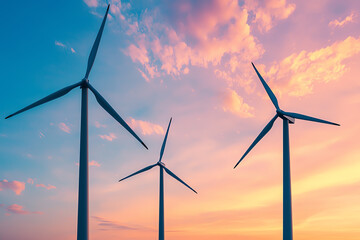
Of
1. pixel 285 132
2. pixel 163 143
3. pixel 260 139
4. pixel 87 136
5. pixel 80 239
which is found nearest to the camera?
pixel 80 239

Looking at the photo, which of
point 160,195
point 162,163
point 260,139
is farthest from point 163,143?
point 260,139

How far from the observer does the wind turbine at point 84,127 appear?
3094cm

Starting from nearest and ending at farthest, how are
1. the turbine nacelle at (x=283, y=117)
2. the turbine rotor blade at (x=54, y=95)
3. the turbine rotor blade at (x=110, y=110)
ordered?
the turbine rotor blade at (x=54, y=95), the turbine rotor blade at (x=110, y=110), the turbine nacelle at (x=283, y=117)

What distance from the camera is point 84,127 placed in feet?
111

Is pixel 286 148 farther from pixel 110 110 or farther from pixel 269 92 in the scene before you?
pixel 110 110

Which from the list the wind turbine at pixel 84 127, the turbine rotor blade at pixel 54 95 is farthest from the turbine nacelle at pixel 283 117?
the turbine rotor blade at pixel 54 95

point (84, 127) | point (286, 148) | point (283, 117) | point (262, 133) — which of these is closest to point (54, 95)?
point (84, 127)

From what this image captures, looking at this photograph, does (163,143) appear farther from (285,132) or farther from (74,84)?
(74,84)

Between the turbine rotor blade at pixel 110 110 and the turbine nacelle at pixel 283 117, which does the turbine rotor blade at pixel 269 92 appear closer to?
the turbine nacelle at pixel 283 117

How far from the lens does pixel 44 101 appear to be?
127 ft

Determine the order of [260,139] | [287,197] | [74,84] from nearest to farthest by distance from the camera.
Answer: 1. [74,84]
2. [287,197]
3. [260,139]

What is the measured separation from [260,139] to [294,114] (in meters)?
6.13

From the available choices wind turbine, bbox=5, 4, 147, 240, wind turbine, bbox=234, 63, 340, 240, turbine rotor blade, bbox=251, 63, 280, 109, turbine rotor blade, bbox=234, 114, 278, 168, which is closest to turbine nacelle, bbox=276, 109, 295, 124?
wind turbine, bbox=234, 63, 340, 240

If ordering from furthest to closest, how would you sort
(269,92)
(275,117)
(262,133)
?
(269,92) < (262,133) < (275,117)
